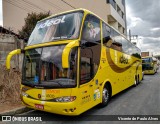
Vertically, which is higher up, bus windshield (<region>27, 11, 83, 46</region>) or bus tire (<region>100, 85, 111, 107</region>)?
bus windshield (<region>27, 11, 83, 46</region>)

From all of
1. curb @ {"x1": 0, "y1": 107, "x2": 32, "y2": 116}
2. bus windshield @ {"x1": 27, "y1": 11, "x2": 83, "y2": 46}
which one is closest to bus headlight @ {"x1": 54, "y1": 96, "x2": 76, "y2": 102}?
bus windshield @ {"x1": 27, "y1": 11, "x2": 83, "y2": 46}

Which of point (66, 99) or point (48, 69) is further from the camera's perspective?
point (48, 69)

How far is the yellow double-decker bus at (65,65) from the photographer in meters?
5.53

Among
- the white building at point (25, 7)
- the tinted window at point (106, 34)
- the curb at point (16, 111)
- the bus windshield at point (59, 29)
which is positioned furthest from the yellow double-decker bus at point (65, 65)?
the white building at point (25, 7)

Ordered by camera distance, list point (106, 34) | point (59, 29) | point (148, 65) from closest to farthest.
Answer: point (59, 29), point (106, 34), point (148, 65)

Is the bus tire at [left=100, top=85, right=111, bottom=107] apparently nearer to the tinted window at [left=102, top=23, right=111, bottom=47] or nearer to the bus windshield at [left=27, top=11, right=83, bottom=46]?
the tinted window at [left=102, top=23, right=111, bottom=47]

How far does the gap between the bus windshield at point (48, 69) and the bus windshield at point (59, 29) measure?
0.44 m

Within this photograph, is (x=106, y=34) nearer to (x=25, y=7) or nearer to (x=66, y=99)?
(x=66, y=99)

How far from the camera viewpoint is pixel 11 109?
6.90 meters

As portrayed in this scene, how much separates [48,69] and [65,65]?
1.52m

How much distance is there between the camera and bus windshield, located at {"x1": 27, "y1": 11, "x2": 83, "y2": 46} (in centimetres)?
607

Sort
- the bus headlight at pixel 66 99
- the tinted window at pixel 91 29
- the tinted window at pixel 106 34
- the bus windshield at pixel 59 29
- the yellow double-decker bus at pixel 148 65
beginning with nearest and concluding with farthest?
the bus headlight at pixel 66 99 → the bus windshield at pixel 59 29 → the tinted window at pixel 91 29 → the tinted window at pixel 106 34 → the yellow double-decker bus at pixel 148 65

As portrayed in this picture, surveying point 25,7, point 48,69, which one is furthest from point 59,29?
point 25,7

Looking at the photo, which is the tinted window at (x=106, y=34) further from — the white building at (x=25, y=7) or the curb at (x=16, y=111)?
the white building at (x=25, y=7)
